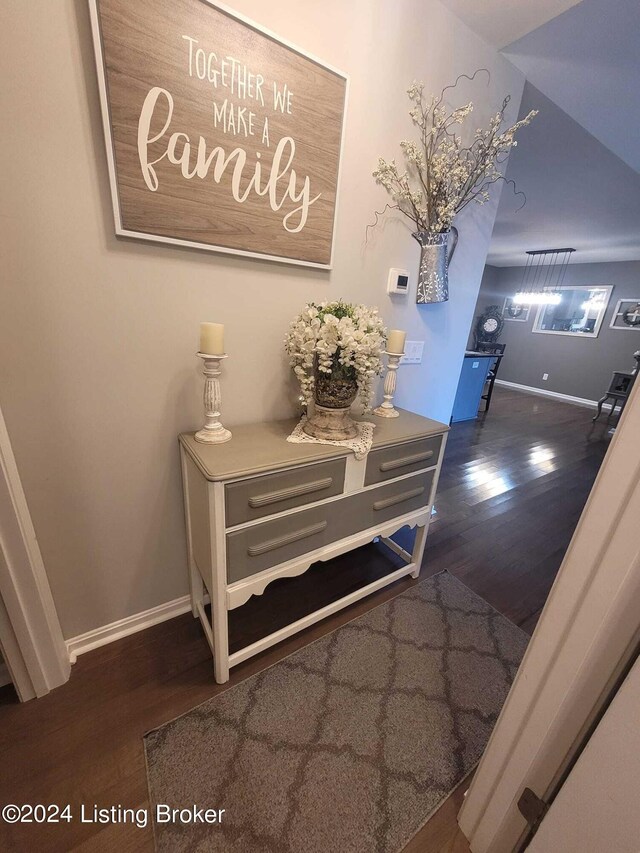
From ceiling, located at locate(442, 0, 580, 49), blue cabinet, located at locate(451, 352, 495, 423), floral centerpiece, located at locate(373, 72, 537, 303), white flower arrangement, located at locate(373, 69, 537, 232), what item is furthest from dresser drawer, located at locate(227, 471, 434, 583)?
blue cabinet, located at locate(451, 352, 495, 423)

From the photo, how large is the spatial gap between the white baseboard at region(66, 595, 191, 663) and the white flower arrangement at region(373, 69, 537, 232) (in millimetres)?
2036

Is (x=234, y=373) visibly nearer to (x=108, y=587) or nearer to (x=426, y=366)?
(x=108, y=587)

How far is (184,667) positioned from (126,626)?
0.31 metres

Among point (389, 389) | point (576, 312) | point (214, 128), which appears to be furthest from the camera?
point (576, 312)

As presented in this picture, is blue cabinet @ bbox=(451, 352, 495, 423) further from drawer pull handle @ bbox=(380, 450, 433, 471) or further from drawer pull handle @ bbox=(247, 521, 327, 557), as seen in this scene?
drawer pull handle @ bbox=(247, 521, 327, 557)

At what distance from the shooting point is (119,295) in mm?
1016

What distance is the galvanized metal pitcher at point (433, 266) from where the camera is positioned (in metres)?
1.51

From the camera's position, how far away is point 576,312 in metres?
6.02

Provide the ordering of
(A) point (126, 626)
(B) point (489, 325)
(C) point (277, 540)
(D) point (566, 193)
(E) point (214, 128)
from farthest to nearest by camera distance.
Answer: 1. (B) point (489, 325)
2. (D) point (566, 193)
3. (A) point (126, 626)
4. (C) point (277, 540)
5. (E) point (214, 128)

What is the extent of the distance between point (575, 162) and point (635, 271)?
4405 millimetres

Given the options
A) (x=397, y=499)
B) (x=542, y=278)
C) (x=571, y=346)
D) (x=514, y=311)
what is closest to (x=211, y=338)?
(x=397, y=499)

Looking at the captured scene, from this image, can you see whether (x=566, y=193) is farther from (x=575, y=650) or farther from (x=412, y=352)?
(x=575, y=650)

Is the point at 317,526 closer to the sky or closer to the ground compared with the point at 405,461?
closer to the ground

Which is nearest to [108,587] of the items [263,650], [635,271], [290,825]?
[263,650]
